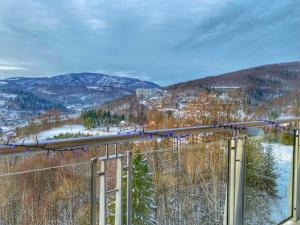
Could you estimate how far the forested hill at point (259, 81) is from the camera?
5.72m

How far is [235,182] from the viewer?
2402mm

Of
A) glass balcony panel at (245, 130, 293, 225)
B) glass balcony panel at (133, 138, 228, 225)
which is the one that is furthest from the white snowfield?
glass balcony panel at (133, 138, 228, 225)

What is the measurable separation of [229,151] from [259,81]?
426 centimetres

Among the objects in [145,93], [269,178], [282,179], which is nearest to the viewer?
[269,178]

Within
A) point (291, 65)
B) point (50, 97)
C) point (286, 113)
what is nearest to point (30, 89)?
point (50, 97)

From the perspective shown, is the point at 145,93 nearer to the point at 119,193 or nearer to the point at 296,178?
the point at 296,178

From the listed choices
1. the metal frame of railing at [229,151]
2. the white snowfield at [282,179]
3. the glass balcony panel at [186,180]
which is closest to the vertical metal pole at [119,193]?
the metal frame of railing at [229,151]

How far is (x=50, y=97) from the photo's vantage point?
5465 mm

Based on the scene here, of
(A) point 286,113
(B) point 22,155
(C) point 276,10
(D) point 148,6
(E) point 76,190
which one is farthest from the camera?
(C) point 276,10

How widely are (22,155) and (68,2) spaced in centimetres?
527

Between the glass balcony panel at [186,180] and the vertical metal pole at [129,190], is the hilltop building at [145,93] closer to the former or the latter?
the glass balcony panel at [186,180]

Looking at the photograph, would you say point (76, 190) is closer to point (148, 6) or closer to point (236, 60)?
point (148, 6)

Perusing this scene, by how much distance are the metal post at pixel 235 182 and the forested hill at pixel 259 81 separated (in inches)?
121

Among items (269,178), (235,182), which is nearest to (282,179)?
(269,178)
